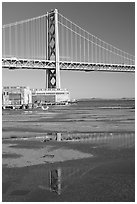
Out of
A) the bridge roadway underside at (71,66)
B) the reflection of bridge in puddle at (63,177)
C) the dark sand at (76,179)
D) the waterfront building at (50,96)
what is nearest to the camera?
the dark sand at (76,179)

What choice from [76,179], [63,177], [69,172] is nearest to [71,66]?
[69,172]

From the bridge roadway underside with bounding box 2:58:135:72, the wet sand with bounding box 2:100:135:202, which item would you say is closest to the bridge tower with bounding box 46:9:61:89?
the bridge roadway underside with bounding box 2:58:135:72

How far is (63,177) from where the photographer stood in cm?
661

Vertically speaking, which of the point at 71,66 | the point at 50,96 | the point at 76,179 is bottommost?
the point at 76,179

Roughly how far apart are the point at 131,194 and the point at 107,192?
15.7 inches

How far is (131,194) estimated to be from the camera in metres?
5.56

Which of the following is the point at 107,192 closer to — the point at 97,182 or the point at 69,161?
the point at 97,182

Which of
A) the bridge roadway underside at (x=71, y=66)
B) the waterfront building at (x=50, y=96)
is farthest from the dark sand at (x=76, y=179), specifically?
the waterfront building at (x=50, y=96)

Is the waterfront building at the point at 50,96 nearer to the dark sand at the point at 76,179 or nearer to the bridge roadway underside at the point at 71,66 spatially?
the bridge roadway underside at the point at 71,66

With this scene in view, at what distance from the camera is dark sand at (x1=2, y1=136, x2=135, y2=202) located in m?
5.49

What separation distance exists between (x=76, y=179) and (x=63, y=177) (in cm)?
29

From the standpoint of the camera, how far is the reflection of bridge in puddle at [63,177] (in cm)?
593

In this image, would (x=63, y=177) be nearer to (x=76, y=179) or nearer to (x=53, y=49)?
(x=76, y=179)

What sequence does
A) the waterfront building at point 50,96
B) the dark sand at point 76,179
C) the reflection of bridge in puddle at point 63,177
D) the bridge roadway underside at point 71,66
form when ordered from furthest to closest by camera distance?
1. the waterfront building at point 50,96
2. the bridge roadway underside at point 71,66
3. the reflection of bridge in puddle at point 63,177
4. the dark sand at point 76,179
